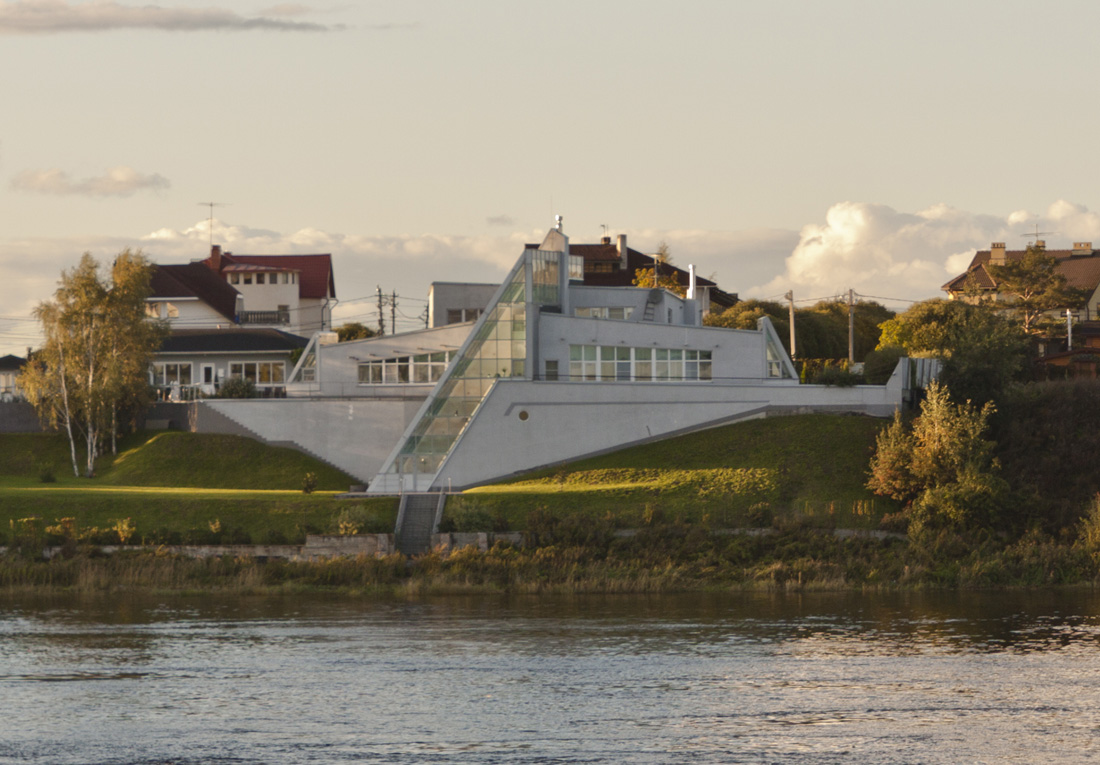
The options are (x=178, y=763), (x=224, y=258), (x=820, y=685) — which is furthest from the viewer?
(x=224, y=258)

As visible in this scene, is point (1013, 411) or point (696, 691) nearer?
point (696, 691)

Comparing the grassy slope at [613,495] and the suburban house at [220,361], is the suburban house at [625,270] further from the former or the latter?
the grassy slope at [613,495]

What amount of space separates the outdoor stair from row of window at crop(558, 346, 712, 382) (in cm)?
1205

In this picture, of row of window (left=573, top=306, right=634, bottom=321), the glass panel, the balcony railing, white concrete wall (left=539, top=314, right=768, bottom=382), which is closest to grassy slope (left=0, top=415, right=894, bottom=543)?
the glass panel

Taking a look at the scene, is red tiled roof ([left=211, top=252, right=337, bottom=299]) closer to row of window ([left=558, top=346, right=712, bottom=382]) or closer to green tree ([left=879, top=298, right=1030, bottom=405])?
row of window ([left=558, top=346, right=712, bottom=382])

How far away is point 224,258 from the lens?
4656 inches

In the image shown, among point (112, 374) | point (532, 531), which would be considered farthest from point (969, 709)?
point (112, 374)

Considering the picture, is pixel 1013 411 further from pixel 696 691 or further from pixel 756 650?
pixel 696 691

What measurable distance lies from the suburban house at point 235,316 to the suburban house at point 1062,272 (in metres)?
55.2

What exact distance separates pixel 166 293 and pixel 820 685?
7887 cm

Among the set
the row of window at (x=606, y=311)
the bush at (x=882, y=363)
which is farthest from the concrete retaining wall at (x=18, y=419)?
the bush at (x=882, y=363)

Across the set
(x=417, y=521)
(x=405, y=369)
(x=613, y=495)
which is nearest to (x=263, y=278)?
(x=405, y=369)

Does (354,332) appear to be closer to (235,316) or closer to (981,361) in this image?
(235,316)

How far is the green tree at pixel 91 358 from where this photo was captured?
6650 cm
